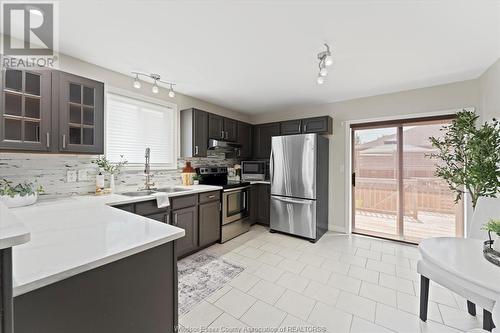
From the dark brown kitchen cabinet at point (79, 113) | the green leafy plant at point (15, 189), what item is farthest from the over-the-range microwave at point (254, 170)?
the green leafy plant at point (15, 189)

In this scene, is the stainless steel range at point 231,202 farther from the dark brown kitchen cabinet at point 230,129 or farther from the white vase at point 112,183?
the white vase at point 112,183

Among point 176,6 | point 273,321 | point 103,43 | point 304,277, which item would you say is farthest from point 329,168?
point 103,43

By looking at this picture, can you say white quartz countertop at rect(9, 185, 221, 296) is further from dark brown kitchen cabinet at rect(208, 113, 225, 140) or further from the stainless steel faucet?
dark brown kitchen cabinet at rect(208, 113, 225, 140)

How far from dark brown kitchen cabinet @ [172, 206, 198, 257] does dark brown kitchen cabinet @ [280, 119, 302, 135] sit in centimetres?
244

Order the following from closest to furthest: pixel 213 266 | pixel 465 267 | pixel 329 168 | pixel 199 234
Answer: pixel 465 267 < pixel 213 266 < pixel 199 234 < pixel 329 168

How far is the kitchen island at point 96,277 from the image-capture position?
70 cm

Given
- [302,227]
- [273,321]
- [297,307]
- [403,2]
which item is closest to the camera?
[403,2]

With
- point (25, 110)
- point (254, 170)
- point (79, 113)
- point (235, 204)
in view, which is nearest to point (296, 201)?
point (235, 204)

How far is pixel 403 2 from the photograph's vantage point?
1572 millimetres

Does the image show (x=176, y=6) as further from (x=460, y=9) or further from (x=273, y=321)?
(x=273, y=321)

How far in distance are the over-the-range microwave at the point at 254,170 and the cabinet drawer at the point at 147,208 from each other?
93.7 inches

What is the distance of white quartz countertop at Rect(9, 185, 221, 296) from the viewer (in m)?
0.71

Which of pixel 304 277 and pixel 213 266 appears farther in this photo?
pixel 213 266

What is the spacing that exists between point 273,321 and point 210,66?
2.79m
